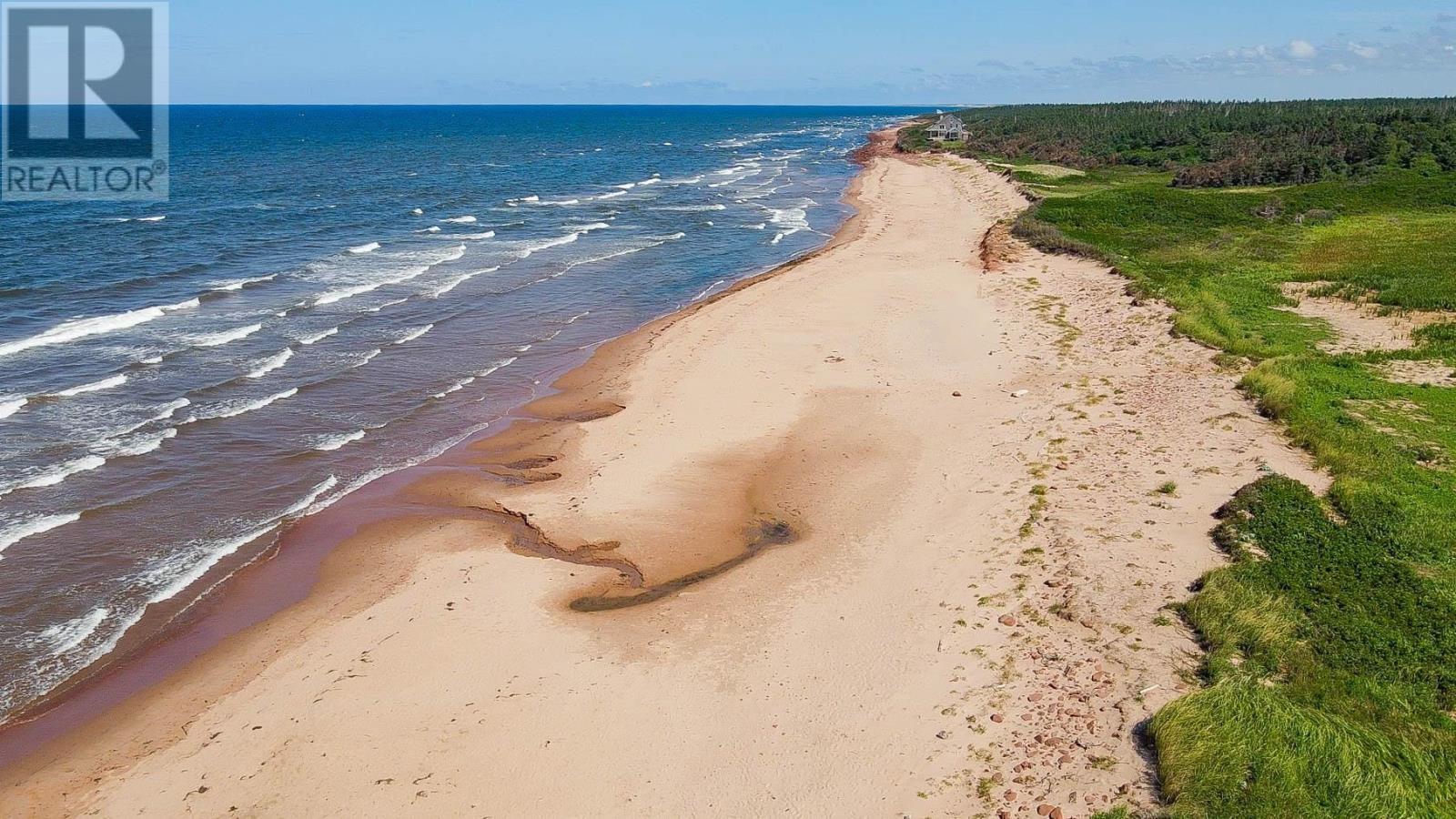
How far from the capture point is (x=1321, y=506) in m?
14.5

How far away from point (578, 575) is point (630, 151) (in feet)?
345

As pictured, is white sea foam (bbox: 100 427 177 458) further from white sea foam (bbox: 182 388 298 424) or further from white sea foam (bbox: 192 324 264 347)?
white sea foam (bbox: 192 324 264 347)

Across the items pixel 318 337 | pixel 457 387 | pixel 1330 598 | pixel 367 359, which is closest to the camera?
pixel 1330 598

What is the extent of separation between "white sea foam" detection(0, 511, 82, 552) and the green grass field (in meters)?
17.7

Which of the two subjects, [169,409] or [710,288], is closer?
[169,409]

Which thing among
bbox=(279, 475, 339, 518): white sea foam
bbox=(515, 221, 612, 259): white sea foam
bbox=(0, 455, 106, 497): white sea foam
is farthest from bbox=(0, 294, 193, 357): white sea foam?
bbox=(515, 221, 612, 259): white sea foam

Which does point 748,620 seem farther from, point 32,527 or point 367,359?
point 367,359

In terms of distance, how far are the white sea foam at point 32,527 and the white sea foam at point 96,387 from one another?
7.50 meters

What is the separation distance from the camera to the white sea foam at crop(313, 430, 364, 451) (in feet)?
67.8

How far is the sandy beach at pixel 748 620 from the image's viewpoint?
1040 centimetres

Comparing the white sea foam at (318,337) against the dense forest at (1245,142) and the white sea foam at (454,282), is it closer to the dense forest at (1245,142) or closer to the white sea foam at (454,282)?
the white sea foam at (454,282)

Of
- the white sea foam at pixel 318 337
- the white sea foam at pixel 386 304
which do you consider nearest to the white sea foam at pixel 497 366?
the white sea foam at pixel 318 337

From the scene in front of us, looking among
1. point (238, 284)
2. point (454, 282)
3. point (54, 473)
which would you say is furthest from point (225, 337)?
point (54, 473)

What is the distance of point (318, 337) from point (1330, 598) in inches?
1046
